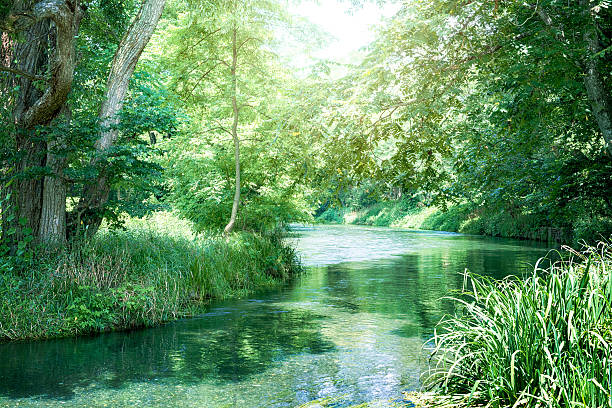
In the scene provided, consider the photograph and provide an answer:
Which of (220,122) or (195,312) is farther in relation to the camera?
(220,122)

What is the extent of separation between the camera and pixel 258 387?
6930 millimetres

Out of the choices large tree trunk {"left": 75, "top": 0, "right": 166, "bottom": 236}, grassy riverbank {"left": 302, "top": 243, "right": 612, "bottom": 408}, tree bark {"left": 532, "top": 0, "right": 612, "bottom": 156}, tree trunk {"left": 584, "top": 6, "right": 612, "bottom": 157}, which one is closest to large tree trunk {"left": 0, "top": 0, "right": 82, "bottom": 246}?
large tree trunk {"left": 75, "top": 0, "right": 166, "bottom": 236}

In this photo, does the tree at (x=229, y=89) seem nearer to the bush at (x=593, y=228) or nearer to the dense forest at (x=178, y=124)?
the dense forest at (x=178, y=124)

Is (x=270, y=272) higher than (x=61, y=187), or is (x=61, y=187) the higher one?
(x=61, y=187)

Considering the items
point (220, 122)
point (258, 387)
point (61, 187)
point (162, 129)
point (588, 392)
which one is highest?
point (220, 122)

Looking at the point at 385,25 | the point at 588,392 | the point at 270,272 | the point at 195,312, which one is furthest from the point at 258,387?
the point at 270,272

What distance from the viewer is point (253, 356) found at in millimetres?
8461

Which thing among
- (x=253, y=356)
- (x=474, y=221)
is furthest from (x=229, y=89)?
(x=474, y=221)

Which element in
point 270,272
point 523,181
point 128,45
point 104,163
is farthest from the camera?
point 523,181

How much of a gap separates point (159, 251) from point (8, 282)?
3.10 metres

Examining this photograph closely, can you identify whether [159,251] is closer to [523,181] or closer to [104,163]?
[104,163]

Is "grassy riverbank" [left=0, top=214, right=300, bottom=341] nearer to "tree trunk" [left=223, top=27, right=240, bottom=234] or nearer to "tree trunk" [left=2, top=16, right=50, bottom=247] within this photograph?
"tree trunk" [left=2, top=16, right=50, bottom=247]

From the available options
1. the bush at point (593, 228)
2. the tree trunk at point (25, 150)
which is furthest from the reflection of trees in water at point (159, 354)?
the bush at point (593, 228)

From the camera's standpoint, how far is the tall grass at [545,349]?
435cm
